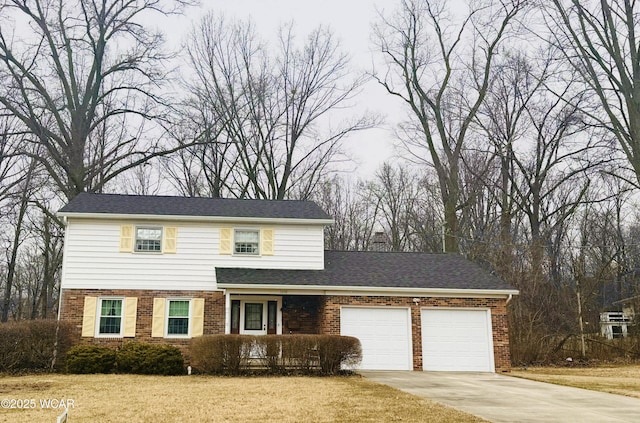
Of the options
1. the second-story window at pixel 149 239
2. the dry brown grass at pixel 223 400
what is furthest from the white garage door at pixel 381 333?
the second-story window at pixel 149 239

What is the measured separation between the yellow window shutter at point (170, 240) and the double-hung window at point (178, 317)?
1583mm

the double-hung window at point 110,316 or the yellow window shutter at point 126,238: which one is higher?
the yellow window shutter at point 126,238

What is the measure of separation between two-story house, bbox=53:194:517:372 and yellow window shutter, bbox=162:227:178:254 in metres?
0.03

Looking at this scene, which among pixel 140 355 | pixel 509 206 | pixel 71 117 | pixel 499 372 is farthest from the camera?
pixel 509 206

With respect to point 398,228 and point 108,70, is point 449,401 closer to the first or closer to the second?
point 108,70

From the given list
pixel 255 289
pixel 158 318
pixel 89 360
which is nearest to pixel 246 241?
pixel 255 289

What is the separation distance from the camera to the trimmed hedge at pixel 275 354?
48.4 ft

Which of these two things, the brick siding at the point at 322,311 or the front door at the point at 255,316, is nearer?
the brick siding at the point at 322,311

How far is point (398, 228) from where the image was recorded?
116 ft

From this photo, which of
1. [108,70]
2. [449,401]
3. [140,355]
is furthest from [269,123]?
[449,401]

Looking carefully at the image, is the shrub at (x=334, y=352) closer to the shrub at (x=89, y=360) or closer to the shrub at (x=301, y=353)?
the shrub at (x=301, y=353)

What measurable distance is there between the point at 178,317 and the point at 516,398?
10512mm

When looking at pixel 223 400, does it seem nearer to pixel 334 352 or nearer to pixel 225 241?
pixel 334 352

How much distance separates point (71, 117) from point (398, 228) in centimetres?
1905
